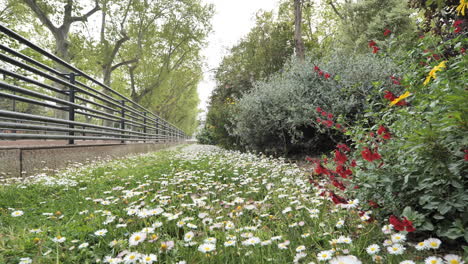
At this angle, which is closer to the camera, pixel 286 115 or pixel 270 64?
pixel 286 115

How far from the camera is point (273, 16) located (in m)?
18.9

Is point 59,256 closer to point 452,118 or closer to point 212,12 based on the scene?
point 452,118

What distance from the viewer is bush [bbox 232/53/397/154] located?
5949 millimetres

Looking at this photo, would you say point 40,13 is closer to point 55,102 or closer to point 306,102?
point 55,102

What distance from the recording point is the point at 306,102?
247 inches

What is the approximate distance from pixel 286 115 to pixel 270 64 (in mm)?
9086

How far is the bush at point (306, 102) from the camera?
19.5 feet

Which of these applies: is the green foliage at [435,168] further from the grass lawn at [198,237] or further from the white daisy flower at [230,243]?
the white daisy flower at [230,243]

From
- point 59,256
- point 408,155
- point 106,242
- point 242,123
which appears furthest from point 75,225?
point 242,123

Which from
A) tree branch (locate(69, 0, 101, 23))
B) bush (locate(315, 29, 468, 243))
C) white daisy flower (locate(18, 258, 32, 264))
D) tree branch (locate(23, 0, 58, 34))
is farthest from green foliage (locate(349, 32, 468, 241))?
tree branch (locate(69, 0, 101, 23))

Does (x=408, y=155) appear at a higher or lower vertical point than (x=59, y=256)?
higher

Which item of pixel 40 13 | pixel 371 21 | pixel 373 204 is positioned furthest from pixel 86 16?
pixel 373 204

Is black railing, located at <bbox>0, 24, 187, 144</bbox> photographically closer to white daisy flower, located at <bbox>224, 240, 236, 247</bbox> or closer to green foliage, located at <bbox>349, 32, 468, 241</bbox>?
white daisy flower, located at <bbox>224, 240, 236, 247</bbox>

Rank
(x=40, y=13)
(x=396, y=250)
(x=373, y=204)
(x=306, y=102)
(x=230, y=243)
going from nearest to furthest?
(x=396, y=250), (x=230, y=243), (x=373, y=204), (x=306, y=102), (x=40, y=13)
